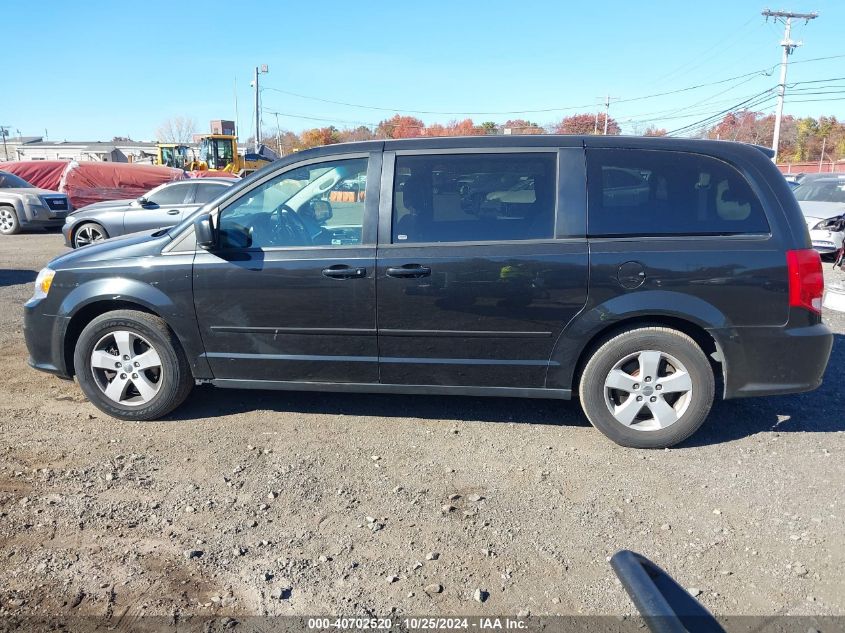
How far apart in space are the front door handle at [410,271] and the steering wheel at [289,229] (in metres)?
0.63

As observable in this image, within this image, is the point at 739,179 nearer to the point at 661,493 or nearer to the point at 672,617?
the point at 661,493

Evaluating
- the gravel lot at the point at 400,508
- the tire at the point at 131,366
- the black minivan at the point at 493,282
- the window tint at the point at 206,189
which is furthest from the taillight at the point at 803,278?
the window tint at the point at 206,189

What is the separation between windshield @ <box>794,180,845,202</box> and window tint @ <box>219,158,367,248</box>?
13.2m

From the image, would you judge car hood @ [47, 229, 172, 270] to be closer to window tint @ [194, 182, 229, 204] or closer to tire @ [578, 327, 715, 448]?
tire @ [578, 327, 715, 448]

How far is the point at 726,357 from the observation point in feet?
12.7

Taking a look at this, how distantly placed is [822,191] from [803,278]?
12.4 meters

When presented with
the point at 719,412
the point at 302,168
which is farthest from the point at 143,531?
the point at 719,412

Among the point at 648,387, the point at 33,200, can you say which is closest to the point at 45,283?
A: the point at 648,387

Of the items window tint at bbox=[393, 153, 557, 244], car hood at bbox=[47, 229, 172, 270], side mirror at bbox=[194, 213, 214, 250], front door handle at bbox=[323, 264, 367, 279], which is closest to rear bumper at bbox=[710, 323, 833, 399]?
window tint at bbox=[393, 153, 557, 244]

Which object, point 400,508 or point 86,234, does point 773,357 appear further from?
point 86,234

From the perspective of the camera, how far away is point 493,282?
3.88 m

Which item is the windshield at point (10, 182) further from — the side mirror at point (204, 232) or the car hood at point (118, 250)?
the side mirror at point (204, 232)

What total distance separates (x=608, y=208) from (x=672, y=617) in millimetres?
2445

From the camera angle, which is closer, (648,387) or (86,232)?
(648,387)
